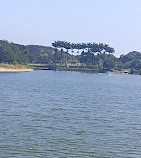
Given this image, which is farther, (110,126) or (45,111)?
(45,111)

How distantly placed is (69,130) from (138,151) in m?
6.62

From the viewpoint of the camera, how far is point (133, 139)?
84.2 feet

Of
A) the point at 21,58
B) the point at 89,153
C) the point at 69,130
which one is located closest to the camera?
the point at 89,153

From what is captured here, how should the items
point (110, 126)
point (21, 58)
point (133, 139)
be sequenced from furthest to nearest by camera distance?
point (21, 58) → point (110, 126) → point (133, 139)

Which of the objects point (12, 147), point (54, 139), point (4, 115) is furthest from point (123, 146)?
point (4, 115)

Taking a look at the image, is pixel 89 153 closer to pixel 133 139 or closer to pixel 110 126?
pixel 133 139

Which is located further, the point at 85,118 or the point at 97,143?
the point at 85,118

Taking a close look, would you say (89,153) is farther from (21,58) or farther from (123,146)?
(21,58)

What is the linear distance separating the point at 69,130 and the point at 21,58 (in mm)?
171561

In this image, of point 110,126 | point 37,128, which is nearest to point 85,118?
point 110,126

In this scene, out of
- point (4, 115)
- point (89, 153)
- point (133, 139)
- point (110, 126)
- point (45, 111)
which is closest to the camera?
point (89, 153)

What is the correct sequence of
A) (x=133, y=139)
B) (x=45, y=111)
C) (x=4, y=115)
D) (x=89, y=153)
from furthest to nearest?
(x=45, y=111)
(x=4, y=115)
(x=133, y=139)
(x=89, y=153)

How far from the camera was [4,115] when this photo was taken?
32781 millimetres

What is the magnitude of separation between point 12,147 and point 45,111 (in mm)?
14938
